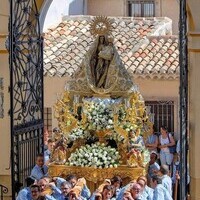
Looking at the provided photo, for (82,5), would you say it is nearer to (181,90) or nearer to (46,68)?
(46,68)

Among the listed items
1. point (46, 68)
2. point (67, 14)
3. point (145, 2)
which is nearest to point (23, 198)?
point (46, 68)

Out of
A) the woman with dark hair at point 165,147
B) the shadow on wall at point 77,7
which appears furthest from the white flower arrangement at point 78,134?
the shadow on wall at point 77,7

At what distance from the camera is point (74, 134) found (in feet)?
49.9

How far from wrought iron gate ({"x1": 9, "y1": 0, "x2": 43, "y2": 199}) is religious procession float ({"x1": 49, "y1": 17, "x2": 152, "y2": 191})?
17.3 inches

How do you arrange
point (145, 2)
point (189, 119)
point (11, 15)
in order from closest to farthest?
point (11, 15) → point (189, 119) → point (145, 2)

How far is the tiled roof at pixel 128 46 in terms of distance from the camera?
20.6 metres

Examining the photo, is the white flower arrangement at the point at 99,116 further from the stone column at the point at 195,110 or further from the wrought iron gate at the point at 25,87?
the stone column at the point at 195,110

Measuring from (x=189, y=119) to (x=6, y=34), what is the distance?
10.5 feet

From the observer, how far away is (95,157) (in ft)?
48.7

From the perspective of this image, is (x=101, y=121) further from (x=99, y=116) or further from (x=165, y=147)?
(x=165, y=147)

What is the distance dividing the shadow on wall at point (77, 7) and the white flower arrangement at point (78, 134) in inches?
396

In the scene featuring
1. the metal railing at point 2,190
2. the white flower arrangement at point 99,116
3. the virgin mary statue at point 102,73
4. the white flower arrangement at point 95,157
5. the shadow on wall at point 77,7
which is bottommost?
the metal railing at point 2,190

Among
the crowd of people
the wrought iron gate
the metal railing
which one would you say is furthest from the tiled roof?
the metal railing

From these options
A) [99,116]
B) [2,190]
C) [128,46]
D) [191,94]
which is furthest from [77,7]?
[191,94]
